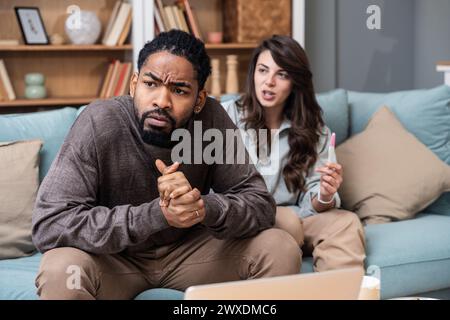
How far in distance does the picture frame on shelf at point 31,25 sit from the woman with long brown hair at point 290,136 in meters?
1.56

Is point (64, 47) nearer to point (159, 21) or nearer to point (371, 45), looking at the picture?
point (159, 21)

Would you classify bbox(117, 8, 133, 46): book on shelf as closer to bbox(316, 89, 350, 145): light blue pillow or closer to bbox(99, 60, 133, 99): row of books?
bbox(99, 60, 133, 99): row of books

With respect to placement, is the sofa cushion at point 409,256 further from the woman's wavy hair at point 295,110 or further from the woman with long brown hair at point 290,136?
the woman's wavy hair at point 295,110

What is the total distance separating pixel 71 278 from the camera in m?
1.68

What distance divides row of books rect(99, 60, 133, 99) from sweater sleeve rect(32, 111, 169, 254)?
2.10m

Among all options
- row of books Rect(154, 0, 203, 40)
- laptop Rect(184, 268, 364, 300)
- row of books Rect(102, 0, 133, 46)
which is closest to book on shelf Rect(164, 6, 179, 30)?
row of books Rect(154, 0, 203, 40)

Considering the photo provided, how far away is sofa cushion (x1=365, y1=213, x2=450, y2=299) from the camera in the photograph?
93.7 inches

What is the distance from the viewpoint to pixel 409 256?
242cm

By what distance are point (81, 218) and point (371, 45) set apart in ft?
10.3

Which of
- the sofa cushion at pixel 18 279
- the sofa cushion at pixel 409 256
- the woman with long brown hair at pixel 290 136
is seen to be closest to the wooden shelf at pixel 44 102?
the woman with long brown hair at pixel 290 136

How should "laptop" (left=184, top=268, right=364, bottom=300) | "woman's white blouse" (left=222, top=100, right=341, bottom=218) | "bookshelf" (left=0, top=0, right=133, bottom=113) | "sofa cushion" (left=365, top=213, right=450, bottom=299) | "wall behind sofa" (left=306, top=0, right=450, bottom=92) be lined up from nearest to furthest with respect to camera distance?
"laptop" (left=184, top=268, right=364, bottom=300)
"sofa cushion" (left=365, top=213, right=450, bottom=299)
"woman's white blouse" (left=222, top=100, right=341, bottom=218)
"bookshelf" (left=0, top=0, right=133, bottom=113)
"wall behind sofa" (left=306, top=0, right=450, bottom=92)

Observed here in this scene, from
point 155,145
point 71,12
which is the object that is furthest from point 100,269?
point 71,12

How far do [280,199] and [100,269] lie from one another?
877mm
